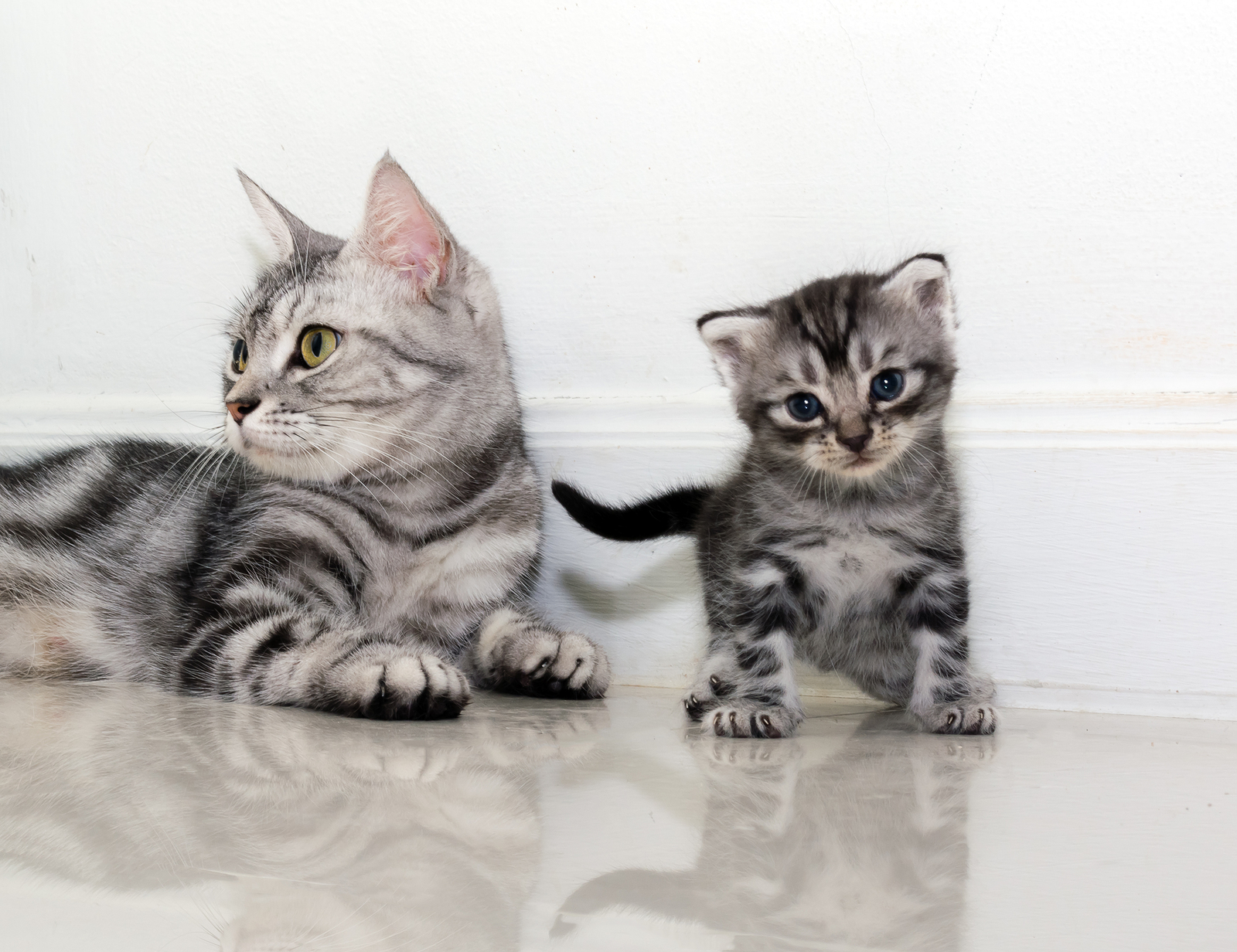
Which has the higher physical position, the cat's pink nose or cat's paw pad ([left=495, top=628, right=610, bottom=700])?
the cat's pink nose

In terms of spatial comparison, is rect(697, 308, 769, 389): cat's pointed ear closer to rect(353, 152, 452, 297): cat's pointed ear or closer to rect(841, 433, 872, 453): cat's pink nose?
rect(841, 433, 872, 453): cat's pink nose

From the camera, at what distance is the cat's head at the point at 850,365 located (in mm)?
1373

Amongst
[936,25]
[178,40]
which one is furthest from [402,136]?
[936,25]

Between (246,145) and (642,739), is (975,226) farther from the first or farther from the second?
(246,145)

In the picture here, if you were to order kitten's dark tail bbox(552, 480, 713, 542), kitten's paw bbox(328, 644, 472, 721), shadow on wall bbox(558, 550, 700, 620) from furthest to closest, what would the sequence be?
shadow on wall bbox(558, 550, 700, 620) → kitten's dark tail bbox(552, 480, 713, 542) → kitten's paw bbox(328, 644, 472, 721)

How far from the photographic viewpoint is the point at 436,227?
5.42 feet

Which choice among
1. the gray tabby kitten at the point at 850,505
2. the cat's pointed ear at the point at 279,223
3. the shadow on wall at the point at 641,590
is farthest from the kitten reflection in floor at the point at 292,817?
the cat's pointed ear at the point at 279,223

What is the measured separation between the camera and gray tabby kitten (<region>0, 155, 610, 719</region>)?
5.03 ft

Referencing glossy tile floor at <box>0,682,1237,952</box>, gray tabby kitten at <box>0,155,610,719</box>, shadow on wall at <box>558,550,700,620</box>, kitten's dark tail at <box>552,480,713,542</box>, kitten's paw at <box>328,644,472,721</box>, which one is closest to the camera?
glossy tile floor at <box>0,682,1237,952</box>

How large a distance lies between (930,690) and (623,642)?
25.5 inches

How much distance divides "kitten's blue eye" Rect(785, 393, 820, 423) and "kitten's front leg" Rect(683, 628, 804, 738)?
32cm

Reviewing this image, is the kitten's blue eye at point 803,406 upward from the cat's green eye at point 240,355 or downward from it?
downward

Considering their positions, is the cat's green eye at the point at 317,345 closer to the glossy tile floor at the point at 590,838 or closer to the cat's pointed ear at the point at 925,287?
the glossy tile floor at the point at 590,838

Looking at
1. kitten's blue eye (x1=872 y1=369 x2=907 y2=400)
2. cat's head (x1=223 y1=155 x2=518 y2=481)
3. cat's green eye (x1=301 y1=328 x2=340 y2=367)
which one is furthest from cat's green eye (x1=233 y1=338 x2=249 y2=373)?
kitten's blue eye (x1=872 y1=369 x2=907 y2=400)
